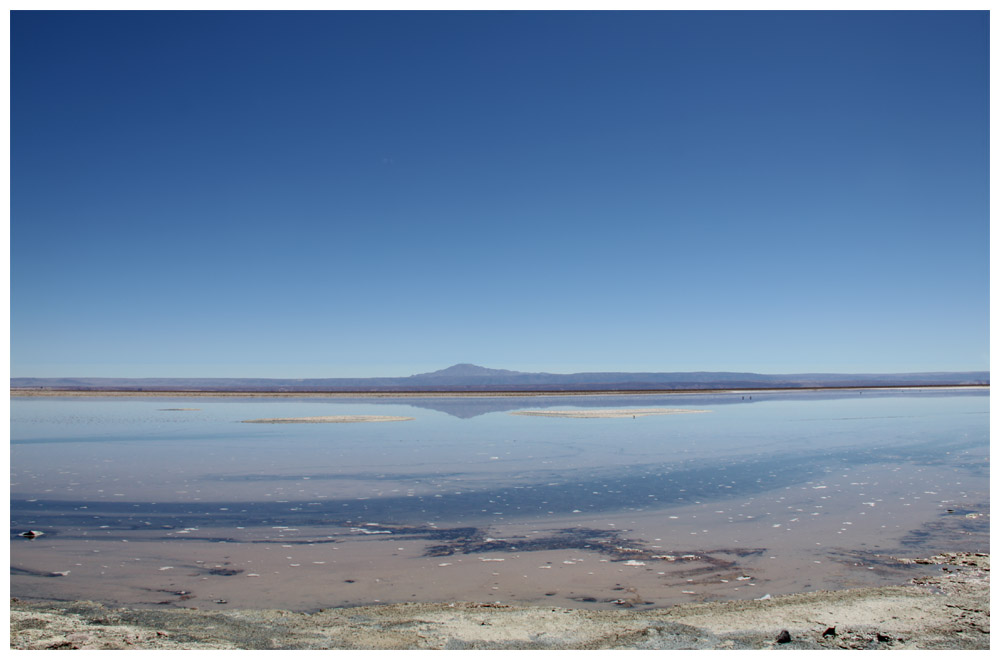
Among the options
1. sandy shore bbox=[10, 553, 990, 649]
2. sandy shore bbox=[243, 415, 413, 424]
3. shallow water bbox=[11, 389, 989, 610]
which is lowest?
sandy shore bbox=[243, 415, 413, 424]

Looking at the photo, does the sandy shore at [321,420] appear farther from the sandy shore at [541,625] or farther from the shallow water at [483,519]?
the sandy shore at [541,625]

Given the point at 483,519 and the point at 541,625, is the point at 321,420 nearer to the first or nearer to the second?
the point at 483,519

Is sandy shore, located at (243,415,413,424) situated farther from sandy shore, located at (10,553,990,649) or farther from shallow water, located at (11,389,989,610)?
sandy shore, located at (10,553,990,649)

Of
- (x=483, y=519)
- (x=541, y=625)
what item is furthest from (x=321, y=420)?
(x=541, y=625)

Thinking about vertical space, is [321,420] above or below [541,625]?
below

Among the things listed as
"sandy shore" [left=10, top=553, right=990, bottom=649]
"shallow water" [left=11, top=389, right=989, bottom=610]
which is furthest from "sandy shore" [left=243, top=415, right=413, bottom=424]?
"sandy shore" [left=10, top=553, right=990, bottom=649]

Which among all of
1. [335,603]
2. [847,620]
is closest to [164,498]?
[335,603]

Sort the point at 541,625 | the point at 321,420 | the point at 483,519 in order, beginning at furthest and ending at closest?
the point at 321,420 → the point at 483,519 → the point at 541,625

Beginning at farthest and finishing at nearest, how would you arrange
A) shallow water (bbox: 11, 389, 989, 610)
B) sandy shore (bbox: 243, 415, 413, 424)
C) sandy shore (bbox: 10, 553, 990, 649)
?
sandy shore (bbox: 243, 415, 413, 424), shallow water (bbox: 11, 389, 989, 610), sandy shore (bbox: 10, 553, 990, 649)
